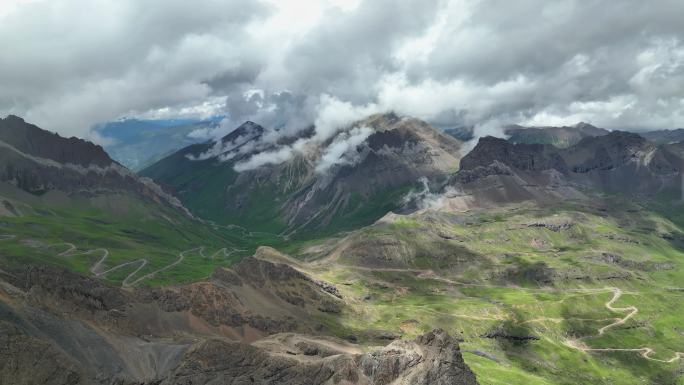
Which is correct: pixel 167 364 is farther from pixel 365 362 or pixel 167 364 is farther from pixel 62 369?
pixel 365 362

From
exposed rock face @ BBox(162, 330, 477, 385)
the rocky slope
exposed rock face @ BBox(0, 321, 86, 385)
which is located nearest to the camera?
exposed rock face @ BBox(0, 321, 86, 385)

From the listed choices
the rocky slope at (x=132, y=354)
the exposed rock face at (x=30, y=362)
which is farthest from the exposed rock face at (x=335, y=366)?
the exposed rock face at (x=30, y=362)

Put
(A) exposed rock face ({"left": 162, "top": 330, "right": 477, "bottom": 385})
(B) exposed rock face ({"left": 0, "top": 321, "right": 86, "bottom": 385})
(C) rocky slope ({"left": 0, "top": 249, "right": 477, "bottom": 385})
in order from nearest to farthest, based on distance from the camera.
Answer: (B) exposed rock face ({"left": 0, "top": 321, "right": 86, "bottom": 385})
(C) rocky slope ({"left": 0, "top": 249, "right": 477, "bottom": 385})
(A) exposed rock face ({"left": 162, "top": 330, "right": 477, "bottom": 385})

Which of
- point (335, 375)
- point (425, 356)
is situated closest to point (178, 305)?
point (335, 375)

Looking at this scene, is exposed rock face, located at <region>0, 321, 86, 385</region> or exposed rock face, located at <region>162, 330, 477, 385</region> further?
exposed rock face, located at <region>162, 330, 477, 385</region>

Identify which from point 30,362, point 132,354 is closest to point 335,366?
point 132,354

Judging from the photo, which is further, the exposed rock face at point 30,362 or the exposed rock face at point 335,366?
the exposed rock face at point 335,366

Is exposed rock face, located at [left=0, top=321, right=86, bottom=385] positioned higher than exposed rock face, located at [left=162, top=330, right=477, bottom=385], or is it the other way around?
exposed rock face, located at [left=0, top=321, right=86, bottom=385]

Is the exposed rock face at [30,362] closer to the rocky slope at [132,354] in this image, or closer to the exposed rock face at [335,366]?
the rocky slope at [132,354]

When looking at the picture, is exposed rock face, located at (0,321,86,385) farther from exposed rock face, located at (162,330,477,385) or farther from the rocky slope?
exposed rock face, located at (162,330,477,385)

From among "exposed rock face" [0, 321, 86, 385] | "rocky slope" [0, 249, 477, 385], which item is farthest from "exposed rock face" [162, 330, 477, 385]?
"exposed rock face" [0, 321, 86, 385]
